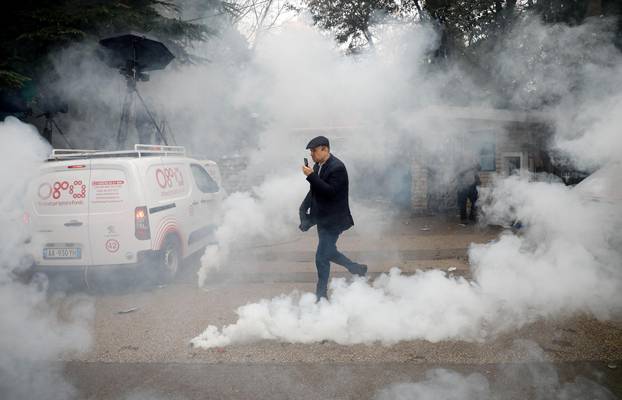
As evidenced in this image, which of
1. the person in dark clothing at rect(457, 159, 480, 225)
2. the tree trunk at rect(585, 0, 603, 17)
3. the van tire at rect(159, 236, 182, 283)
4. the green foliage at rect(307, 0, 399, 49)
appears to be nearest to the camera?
the van tire at rect(159, 236, 182, 283)

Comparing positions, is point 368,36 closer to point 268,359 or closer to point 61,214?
point 61,214

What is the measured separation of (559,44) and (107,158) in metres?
8.16

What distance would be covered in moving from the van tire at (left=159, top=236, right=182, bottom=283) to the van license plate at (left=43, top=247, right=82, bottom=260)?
1004 millimetres

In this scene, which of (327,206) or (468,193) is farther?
(468,193)

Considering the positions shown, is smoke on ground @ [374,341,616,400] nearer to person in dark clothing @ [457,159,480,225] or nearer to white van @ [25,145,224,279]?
white van @ [25,145,224,279]

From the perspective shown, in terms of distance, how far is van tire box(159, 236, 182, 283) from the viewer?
587 centimetres

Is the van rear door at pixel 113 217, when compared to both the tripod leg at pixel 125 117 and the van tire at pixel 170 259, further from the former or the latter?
the tripod leg at pixel 125 117

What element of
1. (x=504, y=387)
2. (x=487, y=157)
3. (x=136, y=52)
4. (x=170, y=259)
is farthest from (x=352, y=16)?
(x=504, y=387)

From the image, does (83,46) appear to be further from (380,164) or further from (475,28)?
(475,28)

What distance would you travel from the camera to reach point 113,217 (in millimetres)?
5422

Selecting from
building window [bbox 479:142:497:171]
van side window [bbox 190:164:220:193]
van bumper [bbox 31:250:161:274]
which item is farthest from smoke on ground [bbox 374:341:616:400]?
building window [bbox 479:142:497:171]

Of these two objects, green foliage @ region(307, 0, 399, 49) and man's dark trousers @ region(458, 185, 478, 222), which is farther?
green foliage @ region(307, 0, 399, 49)

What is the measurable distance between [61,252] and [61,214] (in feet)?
1.57

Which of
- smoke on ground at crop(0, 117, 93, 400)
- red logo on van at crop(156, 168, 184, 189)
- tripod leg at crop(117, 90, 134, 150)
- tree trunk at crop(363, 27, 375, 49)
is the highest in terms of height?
tree trunk at crop(363, 27, 375, 49)
